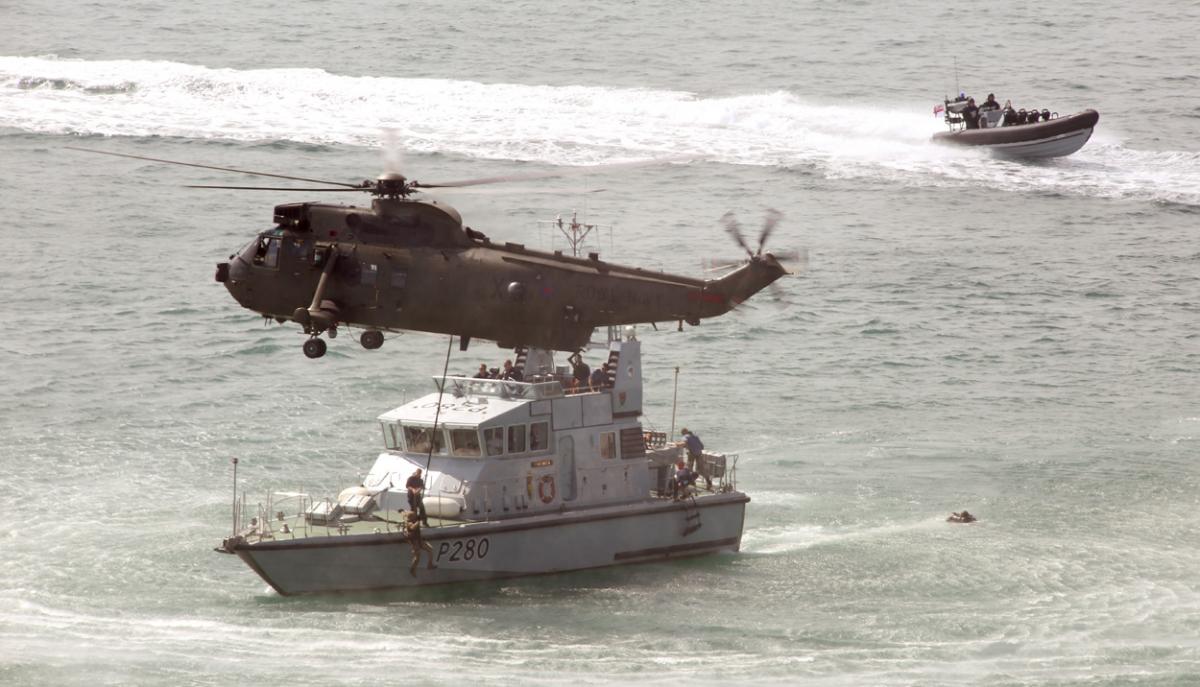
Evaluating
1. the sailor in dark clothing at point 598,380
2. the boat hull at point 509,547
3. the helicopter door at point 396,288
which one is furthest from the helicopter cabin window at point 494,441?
the helicopter door at point 396,288

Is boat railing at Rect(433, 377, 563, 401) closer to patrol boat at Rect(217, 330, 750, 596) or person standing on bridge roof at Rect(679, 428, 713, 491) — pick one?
patrol boat at Rect(217, 330, 750, 596)

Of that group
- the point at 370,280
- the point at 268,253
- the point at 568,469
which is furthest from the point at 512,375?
the point at 268,253

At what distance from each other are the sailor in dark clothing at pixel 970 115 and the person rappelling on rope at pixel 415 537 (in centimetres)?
4481

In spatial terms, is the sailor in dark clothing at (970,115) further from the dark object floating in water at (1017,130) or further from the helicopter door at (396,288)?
the helicopter door at (396,288)

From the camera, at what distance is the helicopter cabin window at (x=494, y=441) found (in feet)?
114

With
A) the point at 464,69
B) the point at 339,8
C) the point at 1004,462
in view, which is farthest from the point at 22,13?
the point at 1004,462

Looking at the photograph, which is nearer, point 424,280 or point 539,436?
point 424,280

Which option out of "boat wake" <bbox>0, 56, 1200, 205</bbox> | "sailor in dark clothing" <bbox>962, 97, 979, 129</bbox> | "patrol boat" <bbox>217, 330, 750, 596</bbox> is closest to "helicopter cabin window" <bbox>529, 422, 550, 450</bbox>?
"patrol boat" <bbox>217, 330, 750, 596</bbox>

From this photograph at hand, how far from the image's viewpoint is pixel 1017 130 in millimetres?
70938

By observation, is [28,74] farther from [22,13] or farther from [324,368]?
[324,368]

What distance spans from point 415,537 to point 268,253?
239 inches

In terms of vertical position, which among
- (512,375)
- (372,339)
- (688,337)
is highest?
(372,339)

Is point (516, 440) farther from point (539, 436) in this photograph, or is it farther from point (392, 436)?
point (392, 436)

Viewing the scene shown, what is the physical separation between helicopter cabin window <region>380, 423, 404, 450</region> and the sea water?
138 inches
